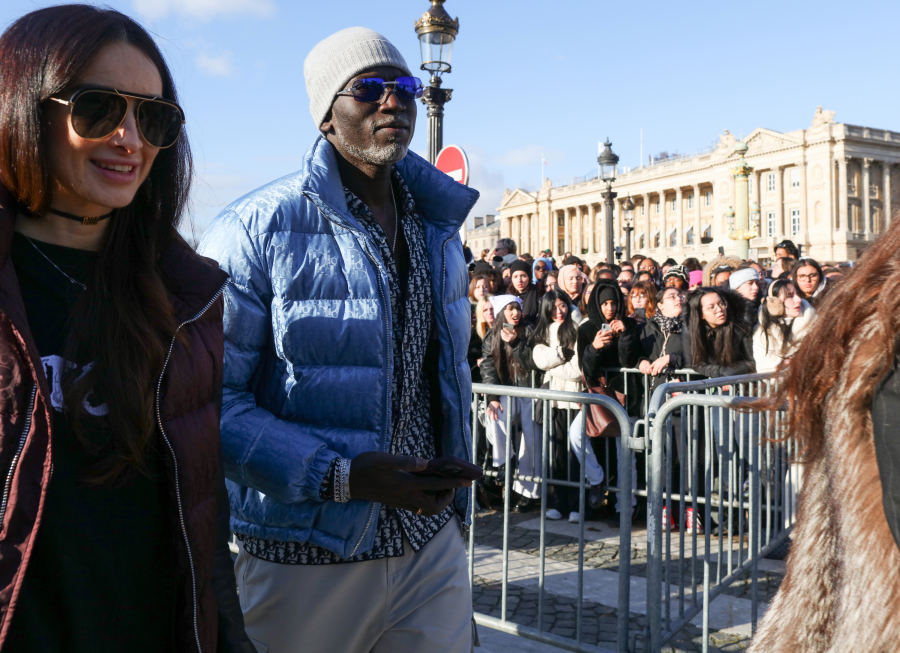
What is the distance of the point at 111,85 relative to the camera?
4.65 ft

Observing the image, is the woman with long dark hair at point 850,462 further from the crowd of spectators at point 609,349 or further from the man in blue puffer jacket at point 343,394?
the crowd of spectators at point 609,349

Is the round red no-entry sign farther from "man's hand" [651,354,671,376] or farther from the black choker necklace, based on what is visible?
the black choker necklace

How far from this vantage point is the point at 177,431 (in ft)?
4.74

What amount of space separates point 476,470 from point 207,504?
2.03 feet

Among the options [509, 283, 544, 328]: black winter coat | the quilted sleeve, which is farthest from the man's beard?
[509, 283, 544, 328]: black winter coat

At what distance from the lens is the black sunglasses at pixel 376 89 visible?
2082 mm

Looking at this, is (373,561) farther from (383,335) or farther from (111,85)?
(111,85)

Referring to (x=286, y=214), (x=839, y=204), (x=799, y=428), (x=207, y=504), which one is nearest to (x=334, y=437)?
(x=207, y=504)

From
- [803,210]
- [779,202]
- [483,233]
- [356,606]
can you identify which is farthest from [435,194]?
[483,233]

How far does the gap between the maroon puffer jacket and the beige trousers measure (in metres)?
0.41

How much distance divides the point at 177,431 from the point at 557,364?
5162 mm

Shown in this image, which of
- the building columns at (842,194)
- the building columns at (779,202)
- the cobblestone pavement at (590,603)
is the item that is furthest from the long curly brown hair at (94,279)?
the building columns at (779,202)

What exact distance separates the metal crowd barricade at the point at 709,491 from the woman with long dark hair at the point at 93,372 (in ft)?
7.98

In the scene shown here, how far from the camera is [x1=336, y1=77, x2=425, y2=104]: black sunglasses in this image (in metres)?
2.08
